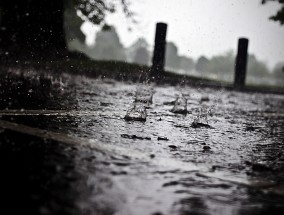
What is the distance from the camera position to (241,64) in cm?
1191

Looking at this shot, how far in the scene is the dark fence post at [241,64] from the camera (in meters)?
11.8

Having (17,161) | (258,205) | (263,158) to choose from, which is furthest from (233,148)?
(17,161)

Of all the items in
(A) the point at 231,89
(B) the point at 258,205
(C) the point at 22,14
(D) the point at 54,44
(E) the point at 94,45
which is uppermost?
(E) the point at 94,45

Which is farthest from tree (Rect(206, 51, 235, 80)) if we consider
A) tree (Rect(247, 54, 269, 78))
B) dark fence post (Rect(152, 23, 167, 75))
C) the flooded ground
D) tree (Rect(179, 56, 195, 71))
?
the flooded ground

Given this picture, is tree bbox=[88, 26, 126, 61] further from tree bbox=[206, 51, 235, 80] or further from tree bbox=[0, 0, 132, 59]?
tree bbox=[0, 0, 132, 59]

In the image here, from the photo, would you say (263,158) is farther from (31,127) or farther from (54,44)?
(54,44)

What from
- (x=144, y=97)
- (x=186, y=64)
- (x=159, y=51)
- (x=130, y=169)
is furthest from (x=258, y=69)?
(x=130, y=169)

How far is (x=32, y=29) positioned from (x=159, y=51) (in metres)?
3.72

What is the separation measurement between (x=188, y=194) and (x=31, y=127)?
4.15 ft

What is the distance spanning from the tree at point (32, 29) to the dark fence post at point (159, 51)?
271cm

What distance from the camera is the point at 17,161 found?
1.43 m

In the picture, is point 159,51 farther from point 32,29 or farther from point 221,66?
point 221,66

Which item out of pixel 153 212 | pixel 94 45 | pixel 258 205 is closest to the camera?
pixel 153 212

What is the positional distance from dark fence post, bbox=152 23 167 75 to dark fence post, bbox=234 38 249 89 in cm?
299
